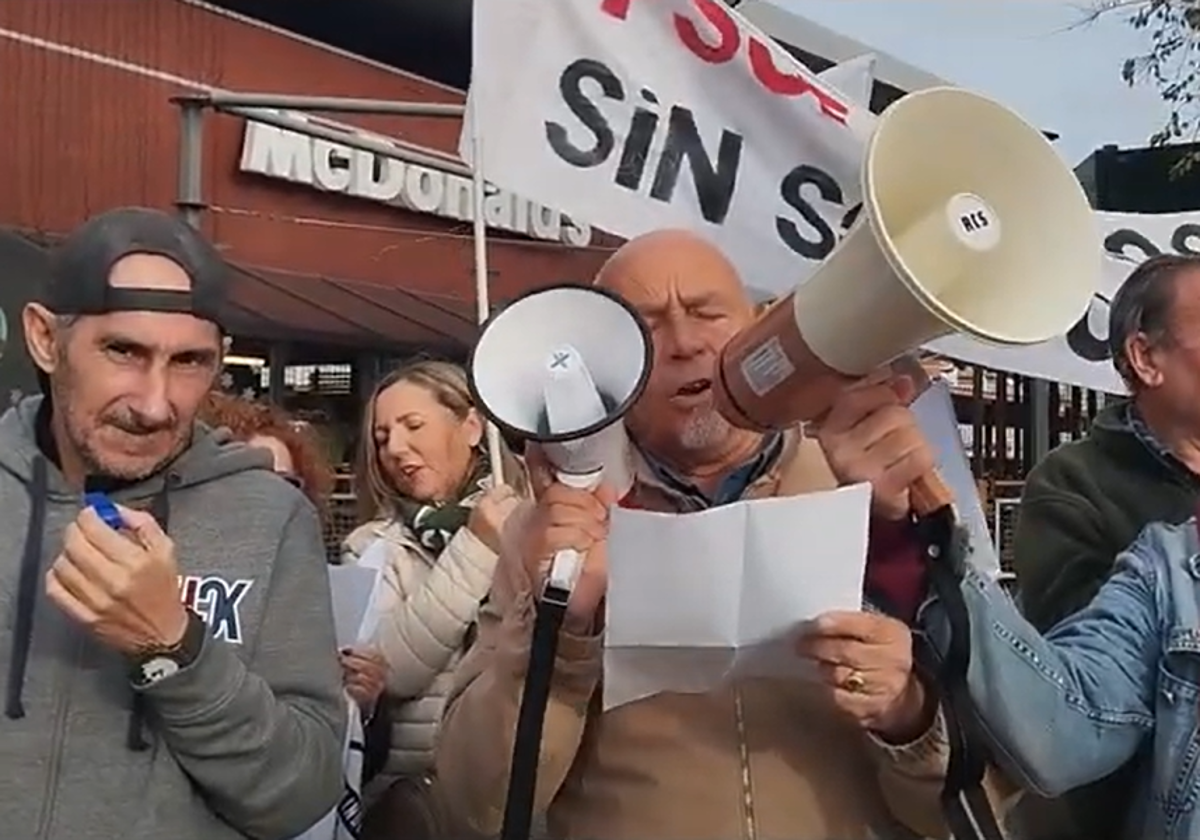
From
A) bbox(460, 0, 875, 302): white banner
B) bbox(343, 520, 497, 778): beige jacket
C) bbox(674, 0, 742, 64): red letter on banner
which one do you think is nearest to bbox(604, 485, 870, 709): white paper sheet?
bbox(343, 520, 497, 778): beige jacket

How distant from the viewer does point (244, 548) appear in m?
1.81

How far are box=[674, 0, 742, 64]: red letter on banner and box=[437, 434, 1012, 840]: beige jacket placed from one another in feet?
4.37

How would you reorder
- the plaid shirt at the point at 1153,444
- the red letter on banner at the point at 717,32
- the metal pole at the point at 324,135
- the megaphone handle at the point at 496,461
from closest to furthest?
the plaid shirt at the point at 1153,444
the red letter on banner at the point at 717,32
the megaphone handle at the point at 496,461
the metal pole at the point at 324,135

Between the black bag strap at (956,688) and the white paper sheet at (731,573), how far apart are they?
9 centimetres

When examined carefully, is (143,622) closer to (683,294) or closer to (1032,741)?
(683,294)

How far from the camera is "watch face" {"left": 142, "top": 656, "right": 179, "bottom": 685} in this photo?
1.61 m

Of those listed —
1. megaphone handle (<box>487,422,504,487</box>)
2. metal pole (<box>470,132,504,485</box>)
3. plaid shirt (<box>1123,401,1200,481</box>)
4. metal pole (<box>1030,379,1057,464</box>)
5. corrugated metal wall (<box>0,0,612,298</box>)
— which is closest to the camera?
plaid shirt (<box>1123,401,1200,481</box>)

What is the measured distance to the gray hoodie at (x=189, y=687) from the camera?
1.67 metres

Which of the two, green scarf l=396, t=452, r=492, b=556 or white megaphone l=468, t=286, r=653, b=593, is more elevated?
white megaphone l=468, t=286, r=653, b=593

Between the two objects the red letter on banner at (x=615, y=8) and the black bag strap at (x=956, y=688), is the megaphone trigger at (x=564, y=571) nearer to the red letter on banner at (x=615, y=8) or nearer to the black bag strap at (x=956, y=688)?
the black bag strap at (x=956, y=688)

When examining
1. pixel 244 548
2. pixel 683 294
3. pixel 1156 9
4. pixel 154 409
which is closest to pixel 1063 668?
pixel 683 294

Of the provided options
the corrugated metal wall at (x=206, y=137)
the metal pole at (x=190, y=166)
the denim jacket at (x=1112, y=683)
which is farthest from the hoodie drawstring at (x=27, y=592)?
the corrugated metal wall at (x=206, y=137)

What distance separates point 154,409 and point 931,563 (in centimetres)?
86

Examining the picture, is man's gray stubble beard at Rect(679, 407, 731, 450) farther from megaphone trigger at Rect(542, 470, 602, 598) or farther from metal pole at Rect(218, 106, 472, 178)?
metal pole at Rect(218, 106, 472, 178)
